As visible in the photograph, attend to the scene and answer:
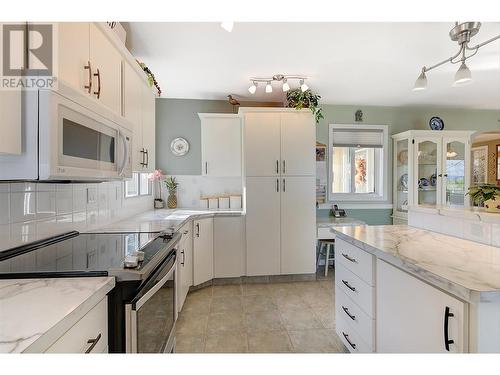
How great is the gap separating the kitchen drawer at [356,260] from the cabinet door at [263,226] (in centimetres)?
144

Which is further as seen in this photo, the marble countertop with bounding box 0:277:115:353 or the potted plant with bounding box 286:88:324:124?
the potted plant with bounding box 286:88:324:124

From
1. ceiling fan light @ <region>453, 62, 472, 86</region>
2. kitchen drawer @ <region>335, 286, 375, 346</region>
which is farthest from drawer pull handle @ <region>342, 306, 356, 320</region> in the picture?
ceiling fan light @ <region>453, 62, 472, 86</region>

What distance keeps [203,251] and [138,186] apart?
3.67 feet

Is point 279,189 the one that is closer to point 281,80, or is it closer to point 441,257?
point 281,80

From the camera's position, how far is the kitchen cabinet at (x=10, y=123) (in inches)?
34.9

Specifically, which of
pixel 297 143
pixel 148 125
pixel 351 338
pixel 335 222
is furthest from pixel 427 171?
pixel 148 125

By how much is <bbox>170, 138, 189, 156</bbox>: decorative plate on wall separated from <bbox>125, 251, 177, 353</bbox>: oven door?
238 centimetres

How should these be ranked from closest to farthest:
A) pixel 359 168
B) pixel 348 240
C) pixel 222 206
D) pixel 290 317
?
pixel 348 240 < pixel 290 317 < pixel 222 206 < pixel 359 168

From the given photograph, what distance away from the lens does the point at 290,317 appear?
257 centimetres

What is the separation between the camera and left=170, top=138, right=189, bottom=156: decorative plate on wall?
3891 mm

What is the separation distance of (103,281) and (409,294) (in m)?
1.28
